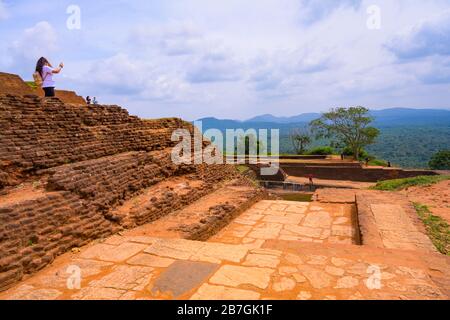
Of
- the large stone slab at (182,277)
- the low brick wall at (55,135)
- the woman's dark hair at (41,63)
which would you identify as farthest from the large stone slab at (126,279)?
the woman's dark hair at (41,63)

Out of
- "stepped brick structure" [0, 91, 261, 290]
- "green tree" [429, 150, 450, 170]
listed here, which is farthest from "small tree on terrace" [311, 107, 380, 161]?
"stepped brick structure" [0, 91, 261, 290]

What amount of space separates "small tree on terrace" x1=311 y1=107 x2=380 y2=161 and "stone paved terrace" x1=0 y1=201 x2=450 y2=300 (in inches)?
1073

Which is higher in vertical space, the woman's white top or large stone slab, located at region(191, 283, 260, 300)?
the woman's white top

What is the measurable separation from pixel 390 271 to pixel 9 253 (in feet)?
12.7

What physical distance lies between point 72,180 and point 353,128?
28.9 meters

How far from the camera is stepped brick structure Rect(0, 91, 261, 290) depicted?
3.93 m

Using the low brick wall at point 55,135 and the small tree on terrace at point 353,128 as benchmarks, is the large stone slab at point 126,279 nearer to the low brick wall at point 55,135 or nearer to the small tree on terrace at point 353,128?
the low brick wall at point 55,135

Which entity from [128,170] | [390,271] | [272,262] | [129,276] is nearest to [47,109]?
[128,170]

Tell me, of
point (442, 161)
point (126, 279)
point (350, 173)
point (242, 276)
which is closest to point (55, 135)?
point (126, 279)

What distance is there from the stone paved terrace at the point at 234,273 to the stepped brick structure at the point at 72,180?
0.28 m

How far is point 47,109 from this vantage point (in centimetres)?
587

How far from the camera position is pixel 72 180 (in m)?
4.93

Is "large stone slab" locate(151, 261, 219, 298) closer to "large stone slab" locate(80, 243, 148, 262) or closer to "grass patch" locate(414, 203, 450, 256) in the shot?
"large stone slab" locate(80, 243, 148, 262)

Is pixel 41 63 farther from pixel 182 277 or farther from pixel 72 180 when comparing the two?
pixel 182 277
